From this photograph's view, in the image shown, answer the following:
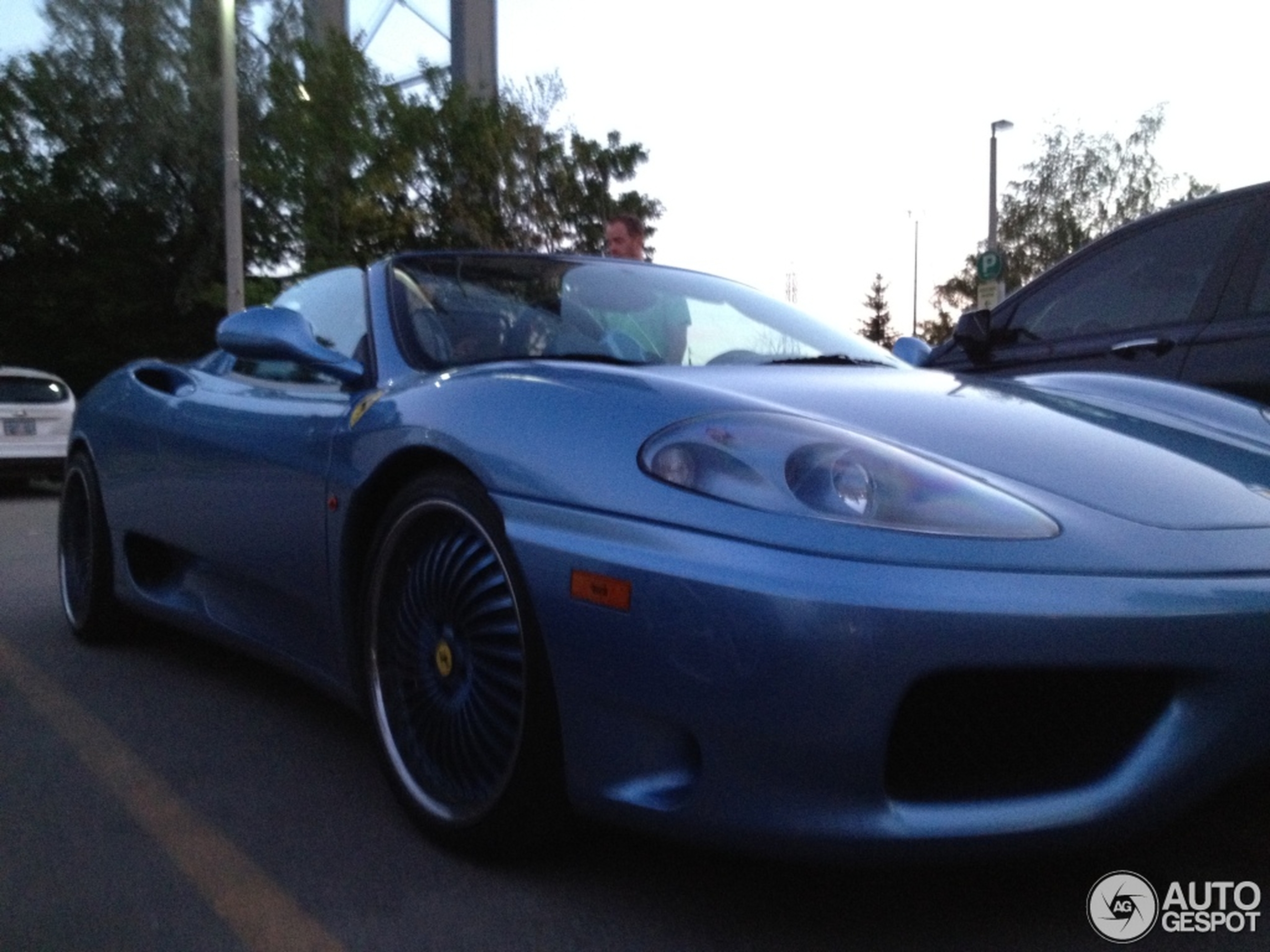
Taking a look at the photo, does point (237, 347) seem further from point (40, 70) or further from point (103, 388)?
point (40, 70)

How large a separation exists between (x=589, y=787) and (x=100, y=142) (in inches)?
1096

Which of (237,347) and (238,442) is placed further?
(238,442)

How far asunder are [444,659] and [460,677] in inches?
2.3

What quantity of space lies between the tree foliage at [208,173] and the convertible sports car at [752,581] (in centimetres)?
1879

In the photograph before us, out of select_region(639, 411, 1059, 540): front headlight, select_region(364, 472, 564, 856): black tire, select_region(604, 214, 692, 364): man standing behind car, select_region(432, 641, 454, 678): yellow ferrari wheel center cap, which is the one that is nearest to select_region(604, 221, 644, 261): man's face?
select_region(604, 214, 692, 364): man standing behind car

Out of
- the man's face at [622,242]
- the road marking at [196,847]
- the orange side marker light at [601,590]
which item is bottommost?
the road marking at [196,847]

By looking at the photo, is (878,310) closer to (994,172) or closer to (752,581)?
(994,172)

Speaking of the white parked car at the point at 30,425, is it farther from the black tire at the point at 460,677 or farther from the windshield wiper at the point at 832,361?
the black tire at the point at 460,677

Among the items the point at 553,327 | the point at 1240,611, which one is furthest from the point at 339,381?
the point at 1240,611

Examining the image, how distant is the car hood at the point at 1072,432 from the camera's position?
210cm

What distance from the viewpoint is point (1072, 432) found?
2.42m

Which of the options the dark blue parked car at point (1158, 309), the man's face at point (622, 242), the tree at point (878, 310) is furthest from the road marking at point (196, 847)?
the tree at point (878, 310)

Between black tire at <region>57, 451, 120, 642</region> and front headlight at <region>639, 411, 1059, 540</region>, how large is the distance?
9.03 ft

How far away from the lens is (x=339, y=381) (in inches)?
118
